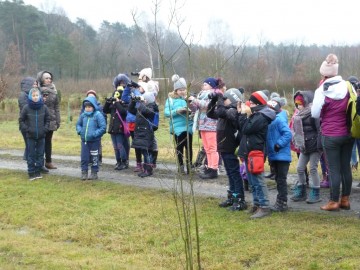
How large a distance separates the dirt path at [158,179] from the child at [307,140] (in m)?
0.26

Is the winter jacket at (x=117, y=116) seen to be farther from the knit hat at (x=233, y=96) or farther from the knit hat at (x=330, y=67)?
the knit hat at (x=330, y=67)

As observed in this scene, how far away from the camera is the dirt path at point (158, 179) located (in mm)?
7191

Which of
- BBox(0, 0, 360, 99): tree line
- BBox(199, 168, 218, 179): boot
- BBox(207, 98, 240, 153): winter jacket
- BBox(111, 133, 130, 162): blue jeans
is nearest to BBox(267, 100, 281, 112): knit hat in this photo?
BBox(207, 98, 240, 153): winter jacket

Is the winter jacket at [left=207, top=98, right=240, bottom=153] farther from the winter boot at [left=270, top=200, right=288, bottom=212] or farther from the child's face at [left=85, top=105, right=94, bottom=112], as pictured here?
the child's face at [left=85, top=105, right=94, bottom=112]

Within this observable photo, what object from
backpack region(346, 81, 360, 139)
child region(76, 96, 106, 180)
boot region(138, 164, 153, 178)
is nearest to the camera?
backpack region(346, 81, 360, 139)

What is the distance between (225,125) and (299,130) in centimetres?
111

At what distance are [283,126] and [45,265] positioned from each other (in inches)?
144

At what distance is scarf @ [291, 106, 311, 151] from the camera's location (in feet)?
23.5

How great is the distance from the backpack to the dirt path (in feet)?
3.75

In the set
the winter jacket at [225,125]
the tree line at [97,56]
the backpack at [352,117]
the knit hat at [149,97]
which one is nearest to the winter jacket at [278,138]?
the winter jacket at [225,125]

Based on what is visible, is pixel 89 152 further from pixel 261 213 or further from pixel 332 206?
pixel 332 206

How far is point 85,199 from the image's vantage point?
816 centimetres

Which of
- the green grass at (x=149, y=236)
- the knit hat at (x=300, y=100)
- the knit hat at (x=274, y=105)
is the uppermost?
the knit hat at (x=300, y=100)

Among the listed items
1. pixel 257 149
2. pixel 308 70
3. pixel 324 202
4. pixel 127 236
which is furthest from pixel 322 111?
pixel 308 70
